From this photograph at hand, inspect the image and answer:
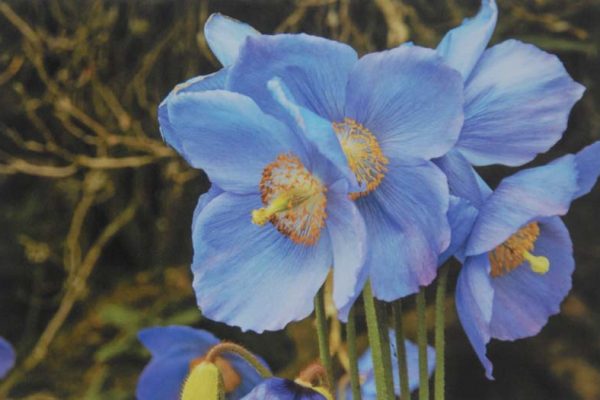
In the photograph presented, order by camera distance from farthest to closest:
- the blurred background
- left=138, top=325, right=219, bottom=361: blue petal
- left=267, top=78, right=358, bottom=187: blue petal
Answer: the blurred background < left=138, top=325, right=219, bottom=361: blue petal < left=267, top=78, right=358, bottom=187: blue petal

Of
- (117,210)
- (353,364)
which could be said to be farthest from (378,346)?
(117,210)

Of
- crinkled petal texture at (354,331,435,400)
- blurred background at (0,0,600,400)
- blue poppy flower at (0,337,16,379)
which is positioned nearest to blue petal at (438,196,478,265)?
crinkled petal texture at (354,331,435,400)

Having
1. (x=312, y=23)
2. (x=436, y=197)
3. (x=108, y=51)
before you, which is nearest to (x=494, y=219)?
(x=436, y=197)

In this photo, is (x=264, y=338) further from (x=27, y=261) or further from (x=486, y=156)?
(x=486, y=156)

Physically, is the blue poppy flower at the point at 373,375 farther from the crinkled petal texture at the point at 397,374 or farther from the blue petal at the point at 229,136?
the blue petal at the point at 229,136

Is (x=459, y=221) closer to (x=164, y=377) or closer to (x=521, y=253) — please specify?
(x=521, y=253)

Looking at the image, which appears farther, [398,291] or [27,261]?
[27,261]

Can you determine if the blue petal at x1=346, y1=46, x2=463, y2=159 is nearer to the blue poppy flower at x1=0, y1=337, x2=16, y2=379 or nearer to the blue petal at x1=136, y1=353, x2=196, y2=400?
the blue petal at x1=136, y1=353, x2=196, y2=400
